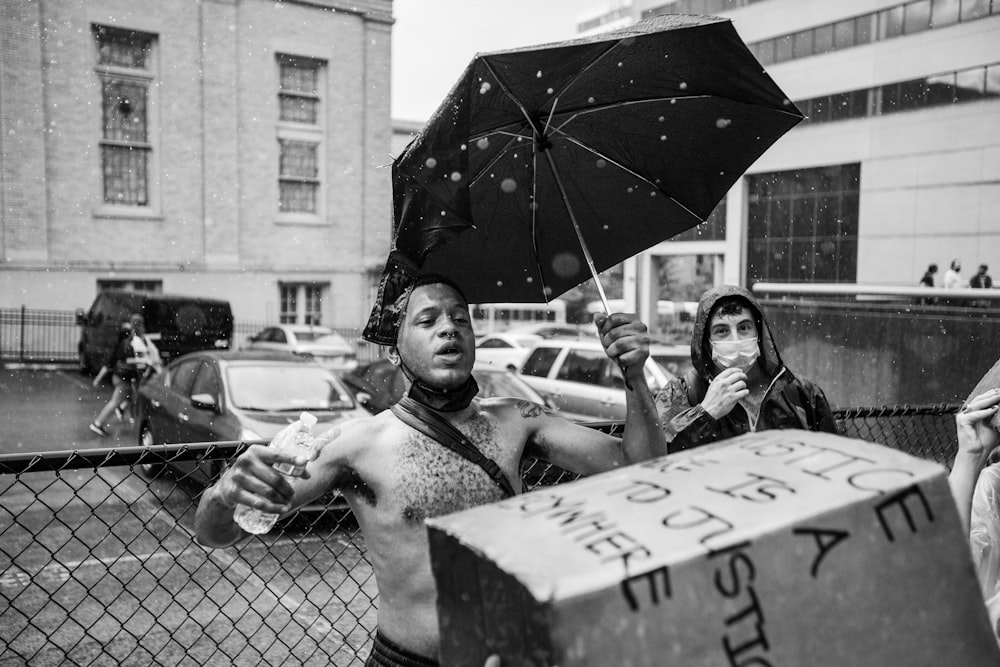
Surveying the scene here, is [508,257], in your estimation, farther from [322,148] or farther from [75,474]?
[322,148]

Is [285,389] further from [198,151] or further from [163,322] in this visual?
[198,151]

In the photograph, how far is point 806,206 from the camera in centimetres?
3144

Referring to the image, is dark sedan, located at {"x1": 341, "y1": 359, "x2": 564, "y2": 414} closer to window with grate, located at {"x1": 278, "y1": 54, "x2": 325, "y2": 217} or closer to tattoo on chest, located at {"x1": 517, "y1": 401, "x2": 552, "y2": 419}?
tattoo on chest, located at {"x1": 517, "y1": 401, "x2": 552, "y2": 419}

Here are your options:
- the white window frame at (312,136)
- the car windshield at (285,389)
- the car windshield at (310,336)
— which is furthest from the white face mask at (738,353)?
the white window frame at (312,136)

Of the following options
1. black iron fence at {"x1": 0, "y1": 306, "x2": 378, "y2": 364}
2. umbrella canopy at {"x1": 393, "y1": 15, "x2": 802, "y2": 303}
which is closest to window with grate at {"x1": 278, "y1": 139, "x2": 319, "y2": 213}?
black iron fence at {"x1": 0, "y1": 306, "x2": 378, "y2": 364}

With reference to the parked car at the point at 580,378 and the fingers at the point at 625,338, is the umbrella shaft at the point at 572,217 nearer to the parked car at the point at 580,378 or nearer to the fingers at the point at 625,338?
the fingers at the point at 625,338

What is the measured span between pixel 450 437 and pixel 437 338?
0.24 m

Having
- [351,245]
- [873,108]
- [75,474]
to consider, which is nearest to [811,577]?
[75,474]

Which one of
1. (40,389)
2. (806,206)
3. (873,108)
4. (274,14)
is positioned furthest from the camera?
(806,206)

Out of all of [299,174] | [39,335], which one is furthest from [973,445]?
[299,174]

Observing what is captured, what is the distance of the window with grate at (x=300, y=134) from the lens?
975 inches

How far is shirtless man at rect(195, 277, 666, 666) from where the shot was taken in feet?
6.17

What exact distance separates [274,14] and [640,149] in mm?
24637

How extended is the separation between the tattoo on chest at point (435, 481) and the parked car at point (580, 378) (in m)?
7.45
